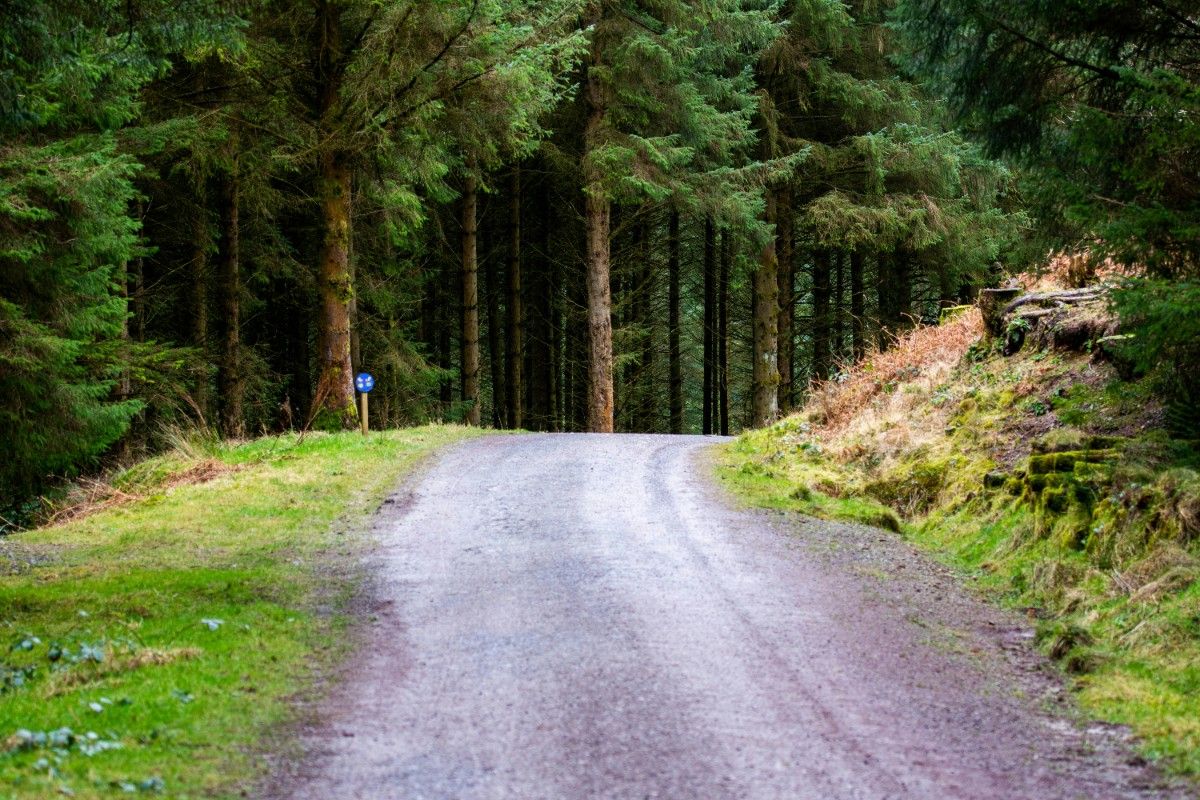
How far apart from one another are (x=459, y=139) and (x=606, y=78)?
599 cm

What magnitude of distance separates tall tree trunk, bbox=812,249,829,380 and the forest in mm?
131

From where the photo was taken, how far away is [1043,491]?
942cm

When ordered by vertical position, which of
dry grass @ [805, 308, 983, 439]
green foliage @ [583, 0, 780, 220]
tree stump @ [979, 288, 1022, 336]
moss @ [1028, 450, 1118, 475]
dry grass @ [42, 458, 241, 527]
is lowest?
dry grass @ [42, 458, 241, 527]

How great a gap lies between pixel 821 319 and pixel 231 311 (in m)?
17.1

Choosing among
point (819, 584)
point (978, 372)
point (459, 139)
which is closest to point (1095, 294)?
point (978, 372)

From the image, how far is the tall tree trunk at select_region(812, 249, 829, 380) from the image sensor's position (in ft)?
101

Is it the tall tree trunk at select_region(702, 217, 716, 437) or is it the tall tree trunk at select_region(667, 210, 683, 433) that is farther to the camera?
the tall tree trunk at select_region(702, 217, 716, 437)

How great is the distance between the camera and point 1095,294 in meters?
12.7

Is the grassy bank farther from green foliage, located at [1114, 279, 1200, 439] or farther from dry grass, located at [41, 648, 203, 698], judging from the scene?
dry grass, located at [41, 648, 203, 698]

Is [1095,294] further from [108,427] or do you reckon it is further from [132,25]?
[108,427]

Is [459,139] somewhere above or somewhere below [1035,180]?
above

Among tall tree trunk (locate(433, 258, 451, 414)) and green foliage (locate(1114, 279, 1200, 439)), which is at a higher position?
tall tree trunk (locate(433, 258, 451, 414))

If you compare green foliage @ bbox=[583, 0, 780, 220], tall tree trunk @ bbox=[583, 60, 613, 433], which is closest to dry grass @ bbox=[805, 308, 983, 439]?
green foliage @ bbox=[583, 0, 780, 220]

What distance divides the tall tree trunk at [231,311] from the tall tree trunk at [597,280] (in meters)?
7.55
